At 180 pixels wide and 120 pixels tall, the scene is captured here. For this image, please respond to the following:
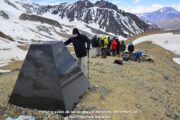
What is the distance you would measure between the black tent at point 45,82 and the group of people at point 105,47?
56.0ft

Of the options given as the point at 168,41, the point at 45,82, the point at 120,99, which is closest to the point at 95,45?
the point at 120,99

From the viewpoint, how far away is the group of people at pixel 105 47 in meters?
31.3

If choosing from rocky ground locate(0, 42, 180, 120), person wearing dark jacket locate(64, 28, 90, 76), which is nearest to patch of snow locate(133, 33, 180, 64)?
rocky ground locate(0, 42, 180, 120)

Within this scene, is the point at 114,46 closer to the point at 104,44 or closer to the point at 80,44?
the point at 104,44

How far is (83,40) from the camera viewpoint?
16031 millimetres

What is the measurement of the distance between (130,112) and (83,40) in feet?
14.7

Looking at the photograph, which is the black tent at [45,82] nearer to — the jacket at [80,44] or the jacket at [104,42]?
the jacket at [80,44]

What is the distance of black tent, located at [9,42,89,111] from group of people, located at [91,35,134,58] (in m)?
17.1

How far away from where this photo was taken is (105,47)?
31562mm

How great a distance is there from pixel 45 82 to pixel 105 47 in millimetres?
18983

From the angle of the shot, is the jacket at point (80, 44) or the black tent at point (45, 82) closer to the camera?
the black tent at point (45, 82)

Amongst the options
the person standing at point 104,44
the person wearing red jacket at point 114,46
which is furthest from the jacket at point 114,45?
the person standing at point 104,44

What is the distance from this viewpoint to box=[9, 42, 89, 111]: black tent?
12.8 metres

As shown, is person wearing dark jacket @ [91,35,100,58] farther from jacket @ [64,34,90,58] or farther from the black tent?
the black tent
